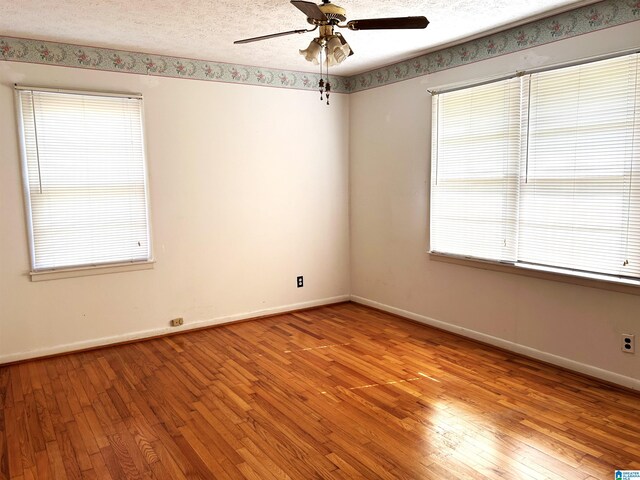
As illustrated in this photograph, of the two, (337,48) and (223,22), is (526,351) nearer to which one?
(337,48)

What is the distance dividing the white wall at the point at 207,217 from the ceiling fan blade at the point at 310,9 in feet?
8.26

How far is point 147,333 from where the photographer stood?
176 inches

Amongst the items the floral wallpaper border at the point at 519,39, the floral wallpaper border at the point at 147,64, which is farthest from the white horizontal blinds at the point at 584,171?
the floral wallpaper border at the point at 147,64

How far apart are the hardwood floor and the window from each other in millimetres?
933

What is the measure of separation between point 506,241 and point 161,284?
3.15 metres

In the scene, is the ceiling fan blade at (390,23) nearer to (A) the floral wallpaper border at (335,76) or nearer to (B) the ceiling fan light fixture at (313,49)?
(B) the ceiling fan light fixture at (313,49)

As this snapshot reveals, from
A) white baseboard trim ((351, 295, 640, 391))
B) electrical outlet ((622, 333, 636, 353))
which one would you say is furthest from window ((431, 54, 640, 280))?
white baseboard trim ((351, 295, 640, 391))

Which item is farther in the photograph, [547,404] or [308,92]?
[308,92]

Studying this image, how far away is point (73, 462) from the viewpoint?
8.28 feet

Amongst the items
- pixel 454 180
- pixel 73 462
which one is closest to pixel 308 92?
pixel 454 180

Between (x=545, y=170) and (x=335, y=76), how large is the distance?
8.94 feet

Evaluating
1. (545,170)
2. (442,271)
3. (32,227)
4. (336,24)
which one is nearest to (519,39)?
(545,170)

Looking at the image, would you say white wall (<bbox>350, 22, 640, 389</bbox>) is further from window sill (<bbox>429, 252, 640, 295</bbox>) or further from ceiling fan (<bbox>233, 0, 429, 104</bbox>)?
ceiling fan (<bbox>233, 0, 429, 104</bbox>)

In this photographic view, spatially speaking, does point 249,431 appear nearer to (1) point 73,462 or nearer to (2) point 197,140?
(1) point 73,462
